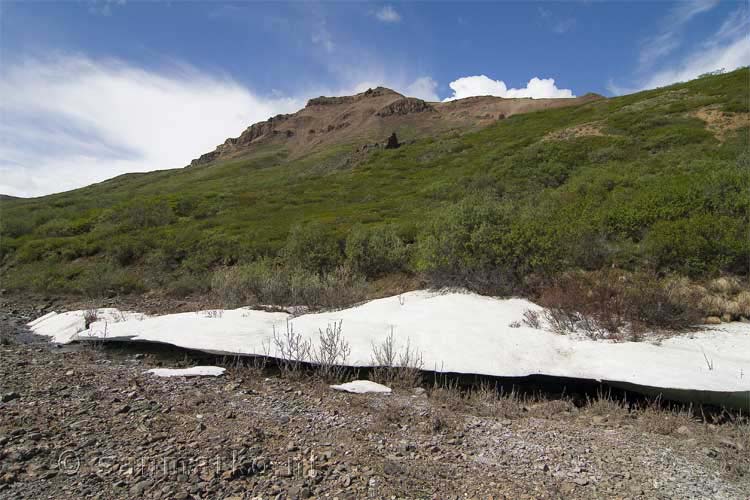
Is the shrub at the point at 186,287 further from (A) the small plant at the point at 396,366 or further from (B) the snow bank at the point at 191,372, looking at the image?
(A) the small plant at the point at 396,366

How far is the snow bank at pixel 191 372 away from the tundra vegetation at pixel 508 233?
5.21 m

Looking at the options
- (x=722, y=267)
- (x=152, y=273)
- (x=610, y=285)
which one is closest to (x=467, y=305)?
(x=610, y=285)

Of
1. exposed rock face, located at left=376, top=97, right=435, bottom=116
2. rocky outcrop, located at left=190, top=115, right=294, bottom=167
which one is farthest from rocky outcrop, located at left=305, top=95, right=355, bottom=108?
exposed rock face, located at left=376, top=97, right=435, bottom=116

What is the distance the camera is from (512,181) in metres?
26.8

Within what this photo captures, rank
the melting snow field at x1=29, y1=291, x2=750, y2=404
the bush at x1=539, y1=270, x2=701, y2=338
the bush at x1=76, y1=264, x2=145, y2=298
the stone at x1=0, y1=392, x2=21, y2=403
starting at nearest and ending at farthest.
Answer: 1. the stone at x1=0, y1=392, x2=21, y2=403
2. the melting snow field at x1=29, y1=291, x2=750, y2=404
3. the bush at x1=539, y1=270, x2=701, y2=338
4. the bush at x1=76, y1=264, x2=145, y2=298

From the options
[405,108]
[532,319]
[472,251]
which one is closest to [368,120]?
[405,108]

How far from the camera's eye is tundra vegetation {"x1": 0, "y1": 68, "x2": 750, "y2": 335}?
1102 centimetres

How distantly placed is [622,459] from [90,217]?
40.8 metres

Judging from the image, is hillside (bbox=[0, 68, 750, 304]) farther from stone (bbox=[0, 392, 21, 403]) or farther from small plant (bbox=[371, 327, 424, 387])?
stone (bbox=[0, 392, 21, 403])

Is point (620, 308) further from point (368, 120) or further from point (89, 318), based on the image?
point (368, 120)

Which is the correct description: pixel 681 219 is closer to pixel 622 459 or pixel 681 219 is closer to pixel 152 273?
pixel 622 459

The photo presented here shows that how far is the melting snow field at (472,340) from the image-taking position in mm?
7211

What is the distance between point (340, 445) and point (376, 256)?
11.5 meters

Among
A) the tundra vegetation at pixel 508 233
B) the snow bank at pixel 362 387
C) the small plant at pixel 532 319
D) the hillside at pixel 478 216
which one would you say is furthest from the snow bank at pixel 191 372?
the hillside at pixel 478 216
